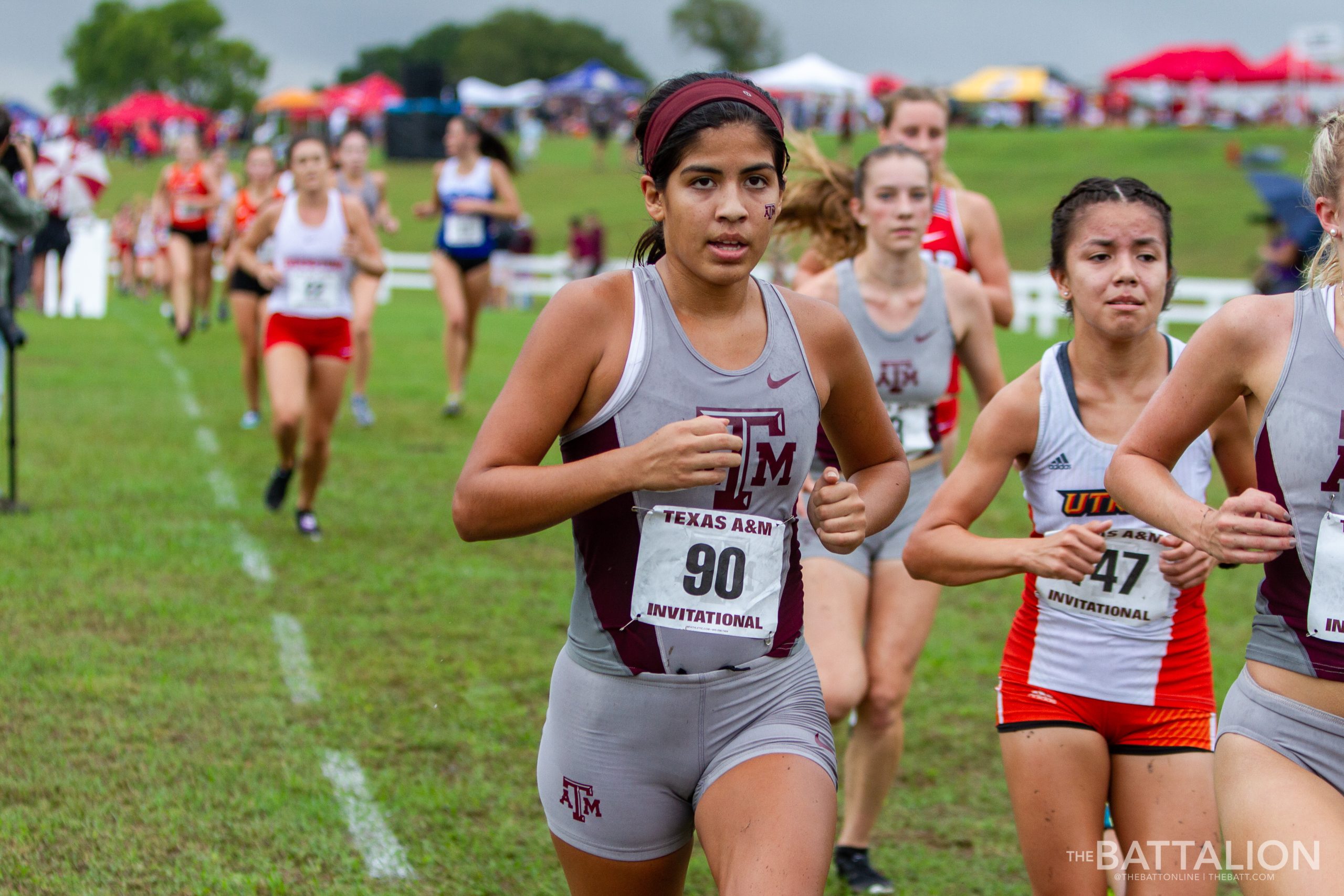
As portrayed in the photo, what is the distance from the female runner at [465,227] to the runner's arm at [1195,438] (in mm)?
9905

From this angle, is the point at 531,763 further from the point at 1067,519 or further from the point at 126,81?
the point at 126,81

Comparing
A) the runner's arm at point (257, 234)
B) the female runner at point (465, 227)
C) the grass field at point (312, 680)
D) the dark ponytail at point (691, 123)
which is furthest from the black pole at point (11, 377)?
the dark ponytail at point (691, 123)

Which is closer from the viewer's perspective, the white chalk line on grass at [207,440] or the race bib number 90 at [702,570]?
the race bib number 90 at [702,570]

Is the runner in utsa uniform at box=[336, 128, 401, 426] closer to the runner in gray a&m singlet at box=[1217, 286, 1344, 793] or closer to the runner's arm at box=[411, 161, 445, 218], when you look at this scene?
the runner's arm at box=[411, 161, 445, 218]

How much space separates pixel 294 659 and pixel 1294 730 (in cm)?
455

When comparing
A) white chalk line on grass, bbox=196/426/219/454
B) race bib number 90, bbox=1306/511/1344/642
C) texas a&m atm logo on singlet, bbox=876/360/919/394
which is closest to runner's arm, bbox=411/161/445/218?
white chalk line on grass, bbox=196/426/219/454

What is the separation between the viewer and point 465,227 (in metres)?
12.5

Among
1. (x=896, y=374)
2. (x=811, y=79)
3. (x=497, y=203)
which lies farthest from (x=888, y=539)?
(x=811, y=79)

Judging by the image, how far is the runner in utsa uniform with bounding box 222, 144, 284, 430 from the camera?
11.5 meters

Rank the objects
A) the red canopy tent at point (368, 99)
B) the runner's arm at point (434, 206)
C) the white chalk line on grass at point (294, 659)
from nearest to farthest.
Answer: the white chalk line on grass at point (294, 659), the runner's arm at point (434, 206), the red canopy tent at point (368, 99)

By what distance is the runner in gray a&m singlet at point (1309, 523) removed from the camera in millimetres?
2586

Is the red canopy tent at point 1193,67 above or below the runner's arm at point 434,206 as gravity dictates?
above

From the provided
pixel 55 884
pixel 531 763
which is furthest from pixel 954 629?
pixel 55 884

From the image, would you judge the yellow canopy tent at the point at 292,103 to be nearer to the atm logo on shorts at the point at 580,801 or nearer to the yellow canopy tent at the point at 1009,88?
the yellow canopy tent at the point at 1009,88
